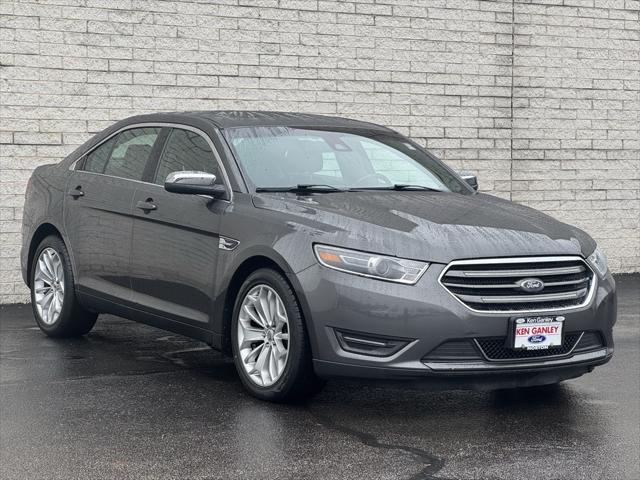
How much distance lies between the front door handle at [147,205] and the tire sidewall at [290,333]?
1.08 metres

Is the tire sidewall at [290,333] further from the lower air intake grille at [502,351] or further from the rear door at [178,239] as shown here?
the lower air intake grille at [502,351]

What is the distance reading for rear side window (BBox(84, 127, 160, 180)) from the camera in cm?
796

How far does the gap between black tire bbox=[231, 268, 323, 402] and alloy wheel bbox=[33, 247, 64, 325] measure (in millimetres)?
2449

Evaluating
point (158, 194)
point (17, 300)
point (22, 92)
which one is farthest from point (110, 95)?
point (158, 194)

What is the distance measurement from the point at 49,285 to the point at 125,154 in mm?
1283

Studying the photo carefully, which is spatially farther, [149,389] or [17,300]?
[17,300]

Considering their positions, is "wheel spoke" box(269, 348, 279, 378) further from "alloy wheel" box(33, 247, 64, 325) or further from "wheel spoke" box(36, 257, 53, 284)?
"wheel spoke" box(36, 257, 53, 284)

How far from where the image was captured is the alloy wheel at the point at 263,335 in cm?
645

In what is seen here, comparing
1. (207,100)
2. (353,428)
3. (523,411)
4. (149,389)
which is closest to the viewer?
(353,428)

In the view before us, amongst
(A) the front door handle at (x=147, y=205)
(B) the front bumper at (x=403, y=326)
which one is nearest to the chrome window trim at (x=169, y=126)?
(A) the front door handle at (x=147, y=205)

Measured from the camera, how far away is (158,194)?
7.51 meters

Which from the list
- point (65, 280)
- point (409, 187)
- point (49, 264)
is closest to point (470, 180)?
point (409, 187)

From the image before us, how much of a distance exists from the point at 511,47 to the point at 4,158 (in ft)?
18.5

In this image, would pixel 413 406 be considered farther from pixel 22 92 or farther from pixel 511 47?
pixel 511 47
